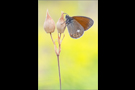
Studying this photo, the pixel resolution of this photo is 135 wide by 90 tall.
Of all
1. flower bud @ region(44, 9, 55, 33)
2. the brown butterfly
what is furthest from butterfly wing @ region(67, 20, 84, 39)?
flower bud @ region(44, 9, 55, 33)

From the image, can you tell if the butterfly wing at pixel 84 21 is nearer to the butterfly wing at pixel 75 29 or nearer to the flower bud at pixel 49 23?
the butterfly wing at pixel 75 29

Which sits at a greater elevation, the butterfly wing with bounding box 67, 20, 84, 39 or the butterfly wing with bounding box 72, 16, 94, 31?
the butterfly wing with bounding box 72, 16, 94, 31

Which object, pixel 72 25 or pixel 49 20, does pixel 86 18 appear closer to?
pixel 72 25

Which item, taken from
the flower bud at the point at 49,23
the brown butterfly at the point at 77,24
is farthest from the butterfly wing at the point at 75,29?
the flower bud at the point at 49,23

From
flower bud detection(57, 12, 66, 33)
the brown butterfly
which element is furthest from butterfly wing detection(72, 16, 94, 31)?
flower bud detection(57, 12, 66, 33)

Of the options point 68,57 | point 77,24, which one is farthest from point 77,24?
point 68,57

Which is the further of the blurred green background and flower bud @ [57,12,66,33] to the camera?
the blurred green background

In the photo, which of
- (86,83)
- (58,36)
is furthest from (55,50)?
(86,83)

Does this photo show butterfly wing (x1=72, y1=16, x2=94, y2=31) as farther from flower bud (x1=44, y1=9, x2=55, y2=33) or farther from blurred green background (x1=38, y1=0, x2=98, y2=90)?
flower bud (x1=44, y1=9, x2=55, y2=33)
